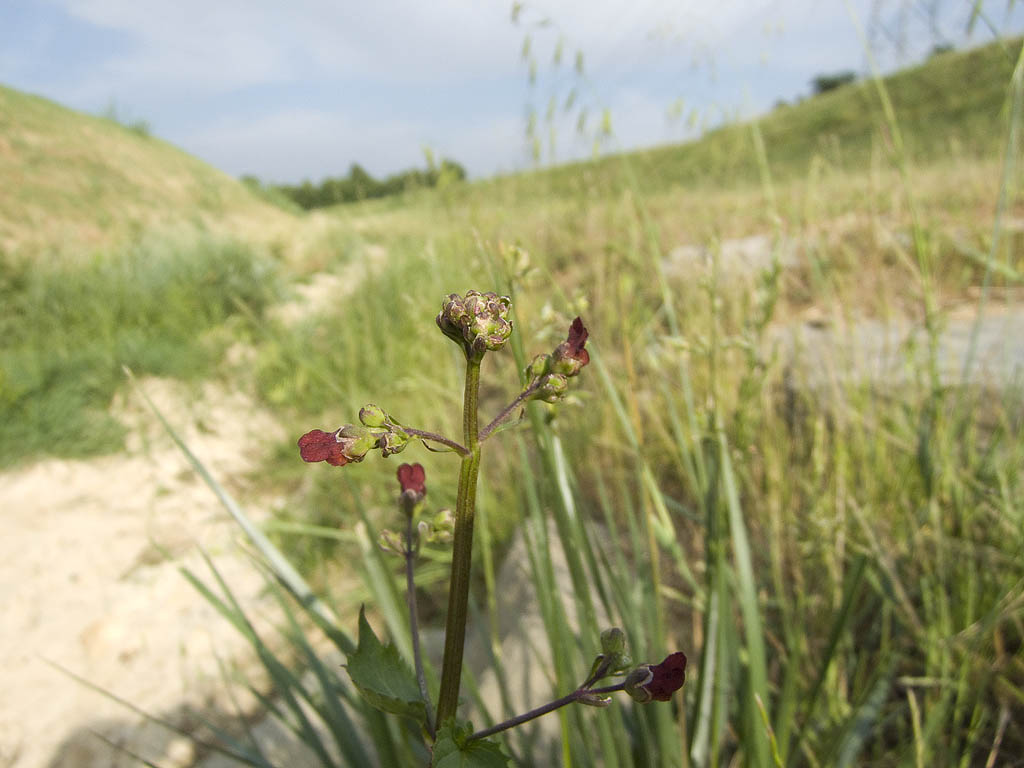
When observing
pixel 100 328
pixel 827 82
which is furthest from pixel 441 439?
pixel 827 82

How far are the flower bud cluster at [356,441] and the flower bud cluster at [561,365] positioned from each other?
0.32 feet

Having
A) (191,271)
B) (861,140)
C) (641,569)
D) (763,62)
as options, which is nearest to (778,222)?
(641,569)

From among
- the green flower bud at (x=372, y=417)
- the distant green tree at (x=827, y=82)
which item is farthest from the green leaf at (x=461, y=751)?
the distant green tree at (x=827, y=82)

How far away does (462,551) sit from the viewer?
44 centimetres

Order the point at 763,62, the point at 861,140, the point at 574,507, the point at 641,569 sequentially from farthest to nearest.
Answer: the point at 861,140 < the point at 763,62 < the point at 641,569 < the point at 574,507

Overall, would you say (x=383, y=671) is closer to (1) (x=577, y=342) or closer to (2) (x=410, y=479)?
(2) (x=410, y=479)

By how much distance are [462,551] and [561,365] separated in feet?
0.47

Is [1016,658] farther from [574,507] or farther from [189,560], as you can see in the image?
[189,560]

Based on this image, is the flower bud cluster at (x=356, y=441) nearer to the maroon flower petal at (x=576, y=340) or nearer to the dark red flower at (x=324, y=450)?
the dark red flower at (x=324, y=450)

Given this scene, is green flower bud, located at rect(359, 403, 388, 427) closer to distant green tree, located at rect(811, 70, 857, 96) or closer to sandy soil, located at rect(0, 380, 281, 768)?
sandy soil, located at rect(0, 380, 281, 768)

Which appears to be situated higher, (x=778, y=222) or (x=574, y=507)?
(x=778, y=222)

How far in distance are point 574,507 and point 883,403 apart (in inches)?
60.0

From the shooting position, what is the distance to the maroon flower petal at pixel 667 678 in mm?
413

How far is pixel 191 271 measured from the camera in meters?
4.81
